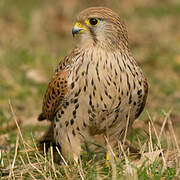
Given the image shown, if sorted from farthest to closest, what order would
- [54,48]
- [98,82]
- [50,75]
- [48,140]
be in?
[54,48], [50,75], [48,140], [98,82]

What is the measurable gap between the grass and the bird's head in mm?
741

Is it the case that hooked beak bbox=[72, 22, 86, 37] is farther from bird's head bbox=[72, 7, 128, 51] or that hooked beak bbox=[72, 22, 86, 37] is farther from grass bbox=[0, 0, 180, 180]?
grass bbox=[0, 0, 180, 180]

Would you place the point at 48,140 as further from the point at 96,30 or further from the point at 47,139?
the point at 96,30

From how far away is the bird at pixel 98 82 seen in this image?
407cm

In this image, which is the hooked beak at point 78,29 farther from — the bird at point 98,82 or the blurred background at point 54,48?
the blurred background at point 54,48

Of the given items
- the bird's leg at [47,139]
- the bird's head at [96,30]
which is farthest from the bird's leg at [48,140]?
the bird's head at [96,30]

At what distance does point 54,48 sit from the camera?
368 inches

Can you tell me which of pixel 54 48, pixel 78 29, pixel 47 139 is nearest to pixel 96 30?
pixel 78 29

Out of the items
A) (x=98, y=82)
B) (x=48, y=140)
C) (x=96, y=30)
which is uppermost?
(x=96, y=30)

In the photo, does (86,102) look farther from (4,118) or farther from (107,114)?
(4,118)

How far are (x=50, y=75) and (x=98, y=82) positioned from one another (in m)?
3.40

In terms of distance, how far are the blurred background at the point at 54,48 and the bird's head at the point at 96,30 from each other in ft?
2.99

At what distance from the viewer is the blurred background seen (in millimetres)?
6535

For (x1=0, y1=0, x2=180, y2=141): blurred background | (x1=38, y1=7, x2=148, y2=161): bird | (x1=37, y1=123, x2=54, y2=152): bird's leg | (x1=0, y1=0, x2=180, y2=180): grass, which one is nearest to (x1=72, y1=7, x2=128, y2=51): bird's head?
(x1=38, y1=7, x2=148, y2=161): bird
